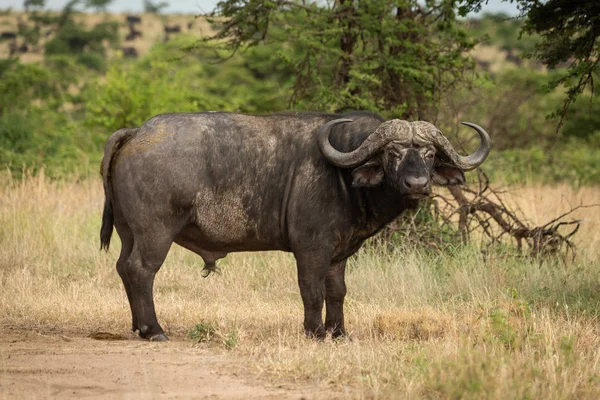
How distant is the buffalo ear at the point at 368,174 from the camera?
24.2ft

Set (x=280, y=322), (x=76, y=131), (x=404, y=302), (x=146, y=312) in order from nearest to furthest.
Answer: (x=146, y=312)
(x=280, y=322)
(x=404, y=302)
(x=76, y=131)

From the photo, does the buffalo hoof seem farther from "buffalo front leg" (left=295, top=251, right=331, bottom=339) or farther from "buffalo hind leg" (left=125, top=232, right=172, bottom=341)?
"buffalo front leg" (left=295, top=251, right=331, bottom=339)

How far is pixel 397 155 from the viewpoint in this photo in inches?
287

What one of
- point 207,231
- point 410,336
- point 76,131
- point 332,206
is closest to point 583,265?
point 410,336

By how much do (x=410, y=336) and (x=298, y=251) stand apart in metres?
1.27

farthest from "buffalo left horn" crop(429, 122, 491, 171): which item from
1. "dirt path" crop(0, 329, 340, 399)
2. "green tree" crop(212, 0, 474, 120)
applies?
"green tree" crop(212, 0, 474, 120)

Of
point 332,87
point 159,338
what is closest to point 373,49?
point 332,87

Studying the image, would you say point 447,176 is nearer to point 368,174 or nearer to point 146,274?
point 368,174

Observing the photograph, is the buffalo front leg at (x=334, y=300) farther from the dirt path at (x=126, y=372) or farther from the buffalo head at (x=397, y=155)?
the dirt path at (x=126, y=372)

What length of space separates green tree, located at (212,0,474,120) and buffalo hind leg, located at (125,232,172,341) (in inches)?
199

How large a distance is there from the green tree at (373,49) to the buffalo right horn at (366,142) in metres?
4.64

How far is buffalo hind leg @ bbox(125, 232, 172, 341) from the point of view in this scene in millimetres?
7648

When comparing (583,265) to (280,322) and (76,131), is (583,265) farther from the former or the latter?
(76,131)

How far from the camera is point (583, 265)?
10.4m
